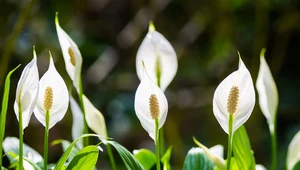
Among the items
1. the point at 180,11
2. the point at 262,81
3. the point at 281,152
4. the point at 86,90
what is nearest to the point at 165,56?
the point at 262,81

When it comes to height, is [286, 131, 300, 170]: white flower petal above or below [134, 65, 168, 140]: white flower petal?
below

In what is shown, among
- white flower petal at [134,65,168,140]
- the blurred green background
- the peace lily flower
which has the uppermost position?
the peace lily flower

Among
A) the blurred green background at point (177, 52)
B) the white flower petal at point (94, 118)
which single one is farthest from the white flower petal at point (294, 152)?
the blurred green background at point (177, 52)

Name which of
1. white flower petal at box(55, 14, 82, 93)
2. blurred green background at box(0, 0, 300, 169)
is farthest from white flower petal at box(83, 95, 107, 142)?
blurred green background at box(0, 0, 300, 169)

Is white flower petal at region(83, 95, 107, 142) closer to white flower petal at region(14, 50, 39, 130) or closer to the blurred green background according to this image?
white flower petal at region(14, 50, 39, 130)

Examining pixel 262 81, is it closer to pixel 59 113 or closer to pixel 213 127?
pixel 59 113

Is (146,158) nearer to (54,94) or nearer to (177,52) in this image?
(54,94)
